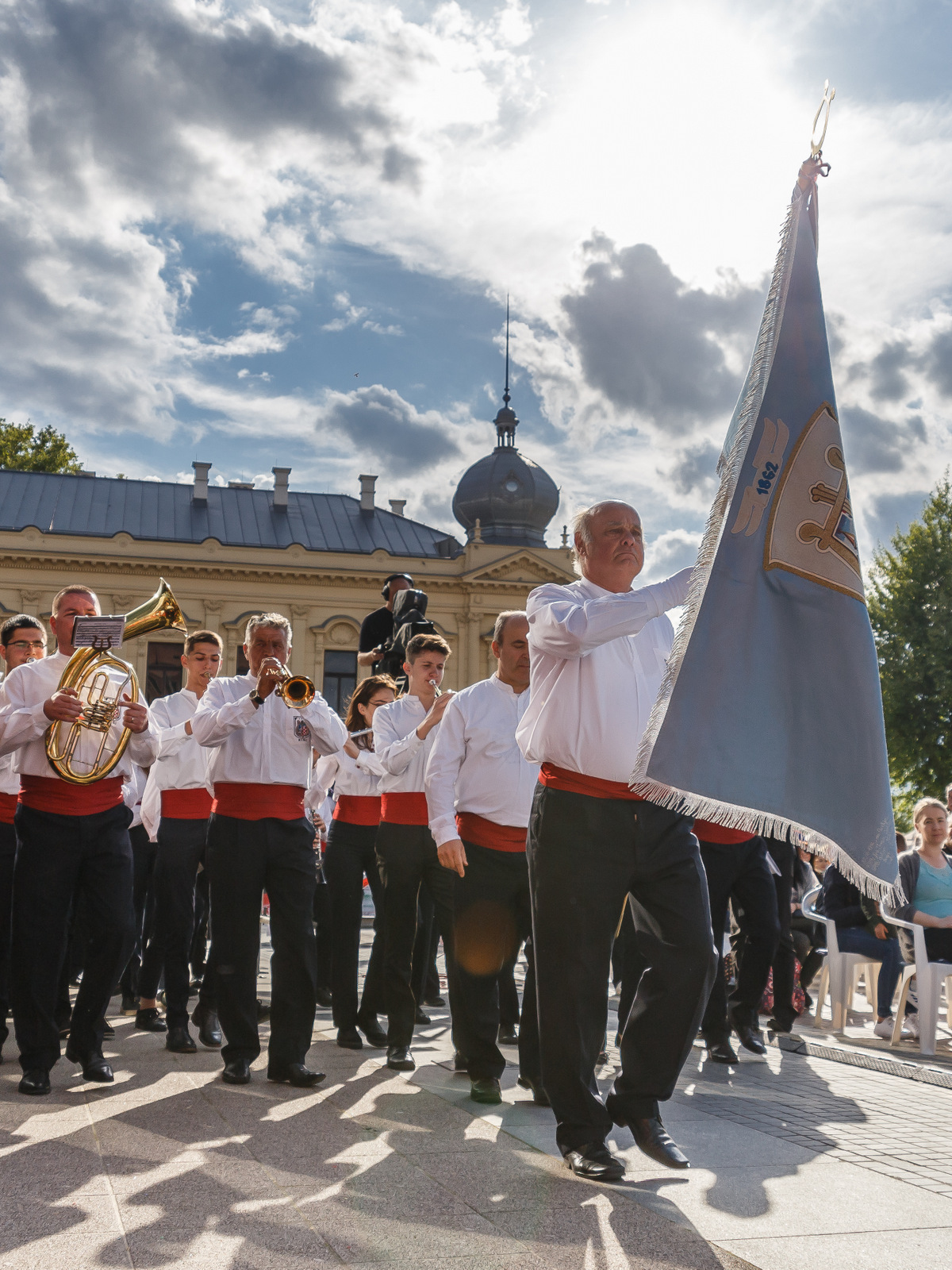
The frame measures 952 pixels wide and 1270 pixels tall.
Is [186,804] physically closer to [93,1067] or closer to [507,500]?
[93,1067]

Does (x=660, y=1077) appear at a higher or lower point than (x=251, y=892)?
lower

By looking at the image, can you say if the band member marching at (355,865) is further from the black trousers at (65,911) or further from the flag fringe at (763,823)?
the flag fringe at (763,823)

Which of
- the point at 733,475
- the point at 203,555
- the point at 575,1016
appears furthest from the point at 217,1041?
the point at 203,555

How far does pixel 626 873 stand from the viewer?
4.51m

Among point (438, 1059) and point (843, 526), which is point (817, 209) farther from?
point (438, 1059)

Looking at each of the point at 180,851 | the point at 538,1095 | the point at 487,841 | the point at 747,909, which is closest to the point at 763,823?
the point at 538,1095

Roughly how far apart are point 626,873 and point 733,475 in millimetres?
1476

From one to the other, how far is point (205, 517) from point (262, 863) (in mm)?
47621

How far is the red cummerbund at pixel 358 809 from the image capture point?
27.3ft

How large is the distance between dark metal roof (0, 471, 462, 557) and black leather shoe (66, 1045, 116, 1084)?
44875 mm

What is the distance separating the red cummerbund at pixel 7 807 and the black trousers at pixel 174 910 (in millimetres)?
1335

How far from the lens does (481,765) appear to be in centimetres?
638

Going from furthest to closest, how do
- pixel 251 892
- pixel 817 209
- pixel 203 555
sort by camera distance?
pixel 203 555
pixel 251 892
pixel 817 209

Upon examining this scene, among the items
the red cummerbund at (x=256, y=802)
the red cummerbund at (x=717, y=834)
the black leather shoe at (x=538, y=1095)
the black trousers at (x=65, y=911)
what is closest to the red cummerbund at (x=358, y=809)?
the red cummerbund at (x=256, y=802)
